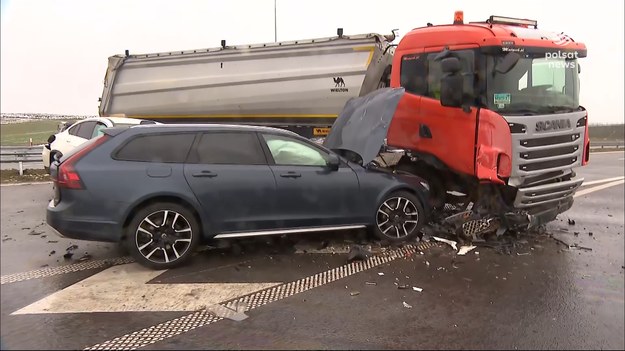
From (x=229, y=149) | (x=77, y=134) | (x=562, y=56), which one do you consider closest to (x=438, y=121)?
(x=562, y=56)

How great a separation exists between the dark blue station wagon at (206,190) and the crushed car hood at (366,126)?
11.2 inches

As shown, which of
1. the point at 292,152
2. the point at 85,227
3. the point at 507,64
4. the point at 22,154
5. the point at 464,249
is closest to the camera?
the point at 85,227

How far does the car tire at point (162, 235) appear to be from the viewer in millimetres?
4625

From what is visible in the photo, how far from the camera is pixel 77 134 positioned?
9922 mm

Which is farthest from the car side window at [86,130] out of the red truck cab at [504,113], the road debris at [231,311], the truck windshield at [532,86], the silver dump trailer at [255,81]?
the truck windshield at [532,86]

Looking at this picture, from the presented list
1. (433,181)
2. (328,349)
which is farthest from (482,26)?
(328,349)

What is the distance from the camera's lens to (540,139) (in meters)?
5.50

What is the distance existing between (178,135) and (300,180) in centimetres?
139

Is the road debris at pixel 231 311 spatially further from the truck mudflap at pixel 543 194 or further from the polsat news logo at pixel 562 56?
the polsat news logo at pixel 562 56

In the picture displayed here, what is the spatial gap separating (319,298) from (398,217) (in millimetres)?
2004

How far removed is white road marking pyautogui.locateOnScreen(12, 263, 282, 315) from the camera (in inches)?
150

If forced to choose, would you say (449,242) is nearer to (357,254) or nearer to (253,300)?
(357,254)

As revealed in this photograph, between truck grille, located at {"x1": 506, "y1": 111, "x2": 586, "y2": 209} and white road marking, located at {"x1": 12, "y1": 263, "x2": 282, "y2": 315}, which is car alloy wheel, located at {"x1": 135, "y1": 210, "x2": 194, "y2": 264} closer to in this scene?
white road marking, located at {"x1": 12, "y1": 263, "x2": 282, "y2": 315}

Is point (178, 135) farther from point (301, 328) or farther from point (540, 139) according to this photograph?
point (540, 139)
